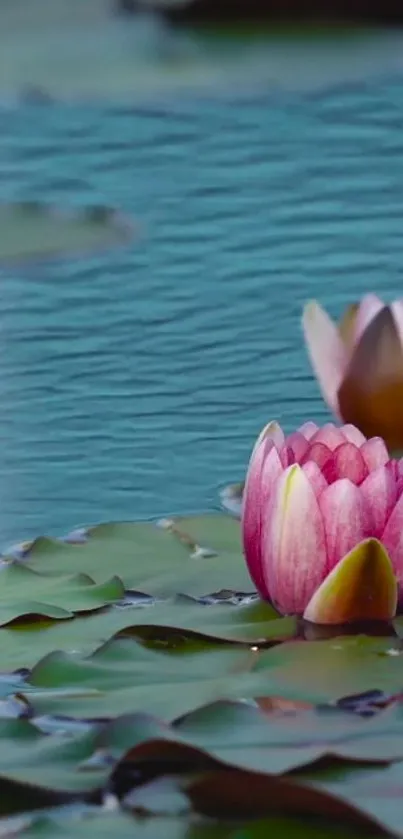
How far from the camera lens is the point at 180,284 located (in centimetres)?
240

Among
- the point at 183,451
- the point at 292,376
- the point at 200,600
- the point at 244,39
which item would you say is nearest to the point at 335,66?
the point at 244,39

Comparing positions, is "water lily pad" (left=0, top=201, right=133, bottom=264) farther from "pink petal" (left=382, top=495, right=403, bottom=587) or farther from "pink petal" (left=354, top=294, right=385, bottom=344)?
"pink petal" (left=382, top=495, right=403, bottom=587)

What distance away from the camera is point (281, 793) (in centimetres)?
103

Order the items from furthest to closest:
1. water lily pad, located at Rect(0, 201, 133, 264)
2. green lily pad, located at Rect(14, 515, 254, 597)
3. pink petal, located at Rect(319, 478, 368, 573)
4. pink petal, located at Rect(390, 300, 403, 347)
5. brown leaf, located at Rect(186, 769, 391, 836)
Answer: water lily pad, located at Rect(0, 201, 133, 264) < pink petal, located at Rect(390, 300, 403, 347) < green lily pad, located at Rect(14, 515, 254, 597) < pink petal, located at Rect(319, 478, 368, 573) < brown leaf, located at Rect(186, 769, 391, 836)

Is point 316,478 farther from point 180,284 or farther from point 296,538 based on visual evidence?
point 180,284

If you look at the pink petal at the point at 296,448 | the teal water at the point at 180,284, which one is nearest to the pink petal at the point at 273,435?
the pink petal at the point at 296,448

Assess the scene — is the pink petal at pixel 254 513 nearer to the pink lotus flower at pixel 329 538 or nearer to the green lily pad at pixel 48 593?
the pink lotus flower at pixel 329 538

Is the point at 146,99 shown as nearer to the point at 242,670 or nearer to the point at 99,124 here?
the point at 99,124

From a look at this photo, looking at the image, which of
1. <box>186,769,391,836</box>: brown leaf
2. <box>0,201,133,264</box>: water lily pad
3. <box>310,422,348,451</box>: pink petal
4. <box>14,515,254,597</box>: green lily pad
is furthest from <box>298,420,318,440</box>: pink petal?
<box>0,201,133,264</box>: water lily pad

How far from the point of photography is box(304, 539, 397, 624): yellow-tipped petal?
1280 millimetres

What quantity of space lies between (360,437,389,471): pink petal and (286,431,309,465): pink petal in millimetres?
44

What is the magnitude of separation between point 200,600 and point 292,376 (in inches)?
28.5

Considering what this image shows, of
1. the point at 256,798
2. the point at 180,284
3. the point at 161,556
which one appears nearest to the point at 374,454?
the point at 161,556

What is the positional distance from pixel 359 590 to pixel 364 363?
19.4 inches
